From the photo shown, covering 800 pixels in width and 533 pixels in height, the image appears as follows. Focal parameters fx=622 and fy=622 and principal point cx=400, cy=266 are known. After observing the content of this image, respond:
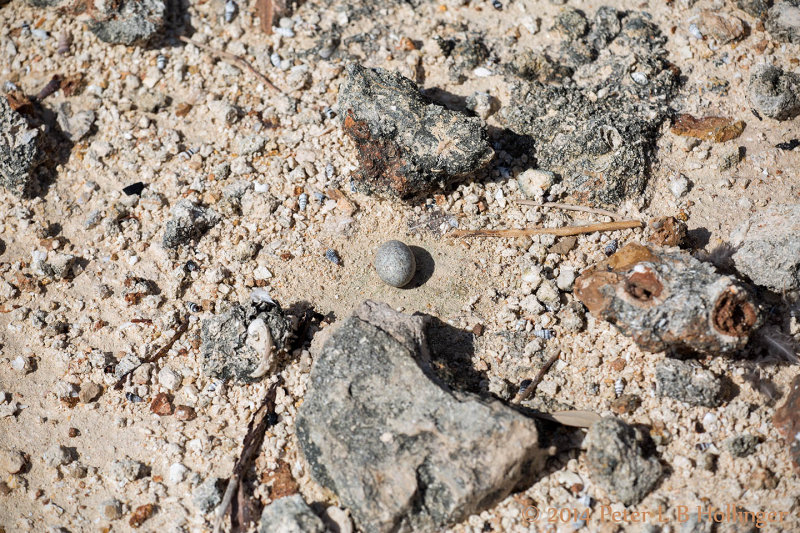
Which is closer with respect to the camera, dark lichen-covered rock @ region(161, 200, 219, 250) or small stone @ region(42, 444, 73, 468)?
small stone @ region(42, 444, 73, 468)

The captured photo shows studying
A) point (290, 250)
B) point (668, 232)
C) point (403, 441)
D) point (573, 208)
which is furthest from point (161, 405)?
point (668, 232)

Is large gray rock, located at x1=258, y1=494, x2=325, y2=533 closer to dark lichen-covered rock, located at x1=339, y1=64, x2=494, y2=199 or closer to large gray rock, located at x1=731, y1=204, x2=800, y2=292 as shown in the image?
dark lichen-covered rock, located at x1=339, y1=64, x2=494, y2=199

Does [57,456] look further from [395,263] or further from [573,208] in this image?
[573,208]

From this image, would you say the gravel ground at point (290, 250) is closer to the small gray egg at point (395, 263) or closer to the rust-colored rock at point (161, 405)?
the rust-colored rock at point (161, 405)

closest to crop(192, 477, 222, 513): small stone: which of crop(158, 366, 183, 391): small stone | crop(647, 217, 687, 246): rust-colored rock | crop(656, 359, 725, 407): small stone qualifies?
crop(158, 366, 183, 391): small stone

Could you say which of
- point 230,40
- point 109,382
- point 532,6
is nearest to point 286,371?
point 109,382

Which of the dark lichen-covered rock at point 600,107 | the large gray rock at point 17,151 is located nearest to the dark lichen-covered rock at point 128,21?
the large gray rock at point 17,151

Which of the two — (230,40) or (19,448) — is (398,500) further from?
(230,40)
